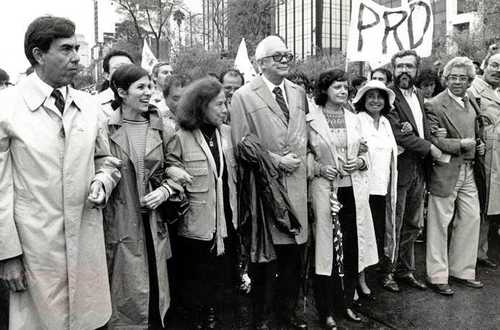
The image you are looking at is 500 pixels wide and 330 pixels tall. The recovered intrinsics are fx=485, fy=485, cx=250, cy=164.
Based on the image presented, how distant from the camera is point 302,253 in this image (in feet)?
13.0

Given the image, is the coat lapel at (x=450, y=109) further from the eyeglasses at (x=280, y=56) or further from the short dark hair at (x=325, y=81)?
the eyeglasses at (x=280, y=56)

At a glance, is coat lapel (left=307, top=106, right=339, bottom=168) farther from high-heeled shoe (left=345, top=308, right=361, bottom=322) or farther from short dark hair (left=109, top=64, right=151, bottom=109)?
short dark hair (left=109, top=64, right=151, bottom=109)

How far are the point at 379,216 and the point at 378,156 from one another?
1.85 ft

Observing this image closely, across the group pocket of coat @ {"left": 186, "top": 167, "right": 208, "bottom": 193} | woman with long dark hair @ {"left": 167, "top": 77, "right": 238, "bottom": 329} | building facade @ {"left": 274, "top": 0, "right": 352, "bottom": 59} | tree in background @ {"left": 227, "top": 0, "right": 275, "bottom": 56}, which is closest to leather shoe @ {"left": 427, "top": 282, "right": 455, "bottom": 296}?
woman with long dark hair @ {"left": 167, "top": 77, "right": 238, "bottom": 329}

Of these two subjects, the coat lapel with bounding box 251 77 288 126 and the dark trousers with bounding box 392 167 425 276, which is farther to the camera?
the dark trousers with bounding box 392 167 425 276

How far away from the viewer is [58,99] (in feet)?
8.85

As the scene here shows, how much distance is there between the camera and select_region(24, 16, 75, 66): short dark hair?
262 centimetres

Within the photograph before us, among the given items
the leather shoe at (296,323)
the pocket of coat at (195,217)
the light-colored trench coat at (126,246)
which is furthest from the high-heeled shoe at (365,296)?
the light-colored trench coat at (126,246)

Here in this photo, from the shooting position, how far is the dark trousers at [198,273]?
3.69 meters

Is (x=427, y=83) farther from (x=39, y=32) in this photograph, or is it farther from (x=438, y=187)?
(x=39, y=32)

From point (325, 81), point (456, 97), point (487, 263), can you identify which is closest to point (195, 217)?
point (325, 81)

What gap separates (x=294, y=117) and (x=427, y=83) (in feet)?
11.2

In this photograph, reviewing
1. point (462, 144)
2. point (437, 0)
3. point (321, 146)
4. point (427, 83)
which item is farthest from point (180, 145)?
point (437, 0)

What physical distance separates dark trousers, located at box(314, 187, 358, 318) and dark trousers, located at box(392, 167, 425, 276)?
77cm
